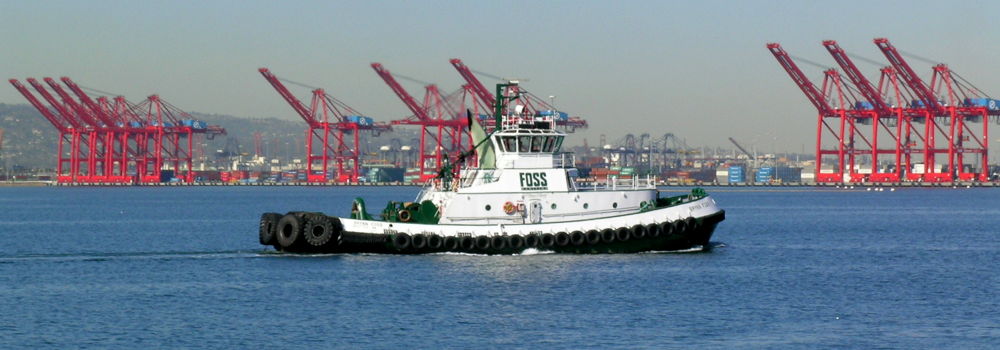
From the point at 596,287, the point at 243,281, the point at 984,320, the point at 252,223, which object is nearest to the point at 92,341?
the point at 243,281

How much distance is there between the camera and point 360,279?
147 ft

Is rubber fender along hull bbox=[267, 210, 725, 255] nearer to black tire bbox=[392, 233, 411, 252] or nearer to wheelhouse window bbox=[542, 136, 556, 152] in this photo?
black tire bbox=[392, 233, 411, 252]

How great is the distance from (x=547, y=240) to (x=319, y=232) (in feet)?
26.1

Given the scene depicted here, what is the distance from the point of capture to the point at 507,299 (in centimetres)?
3944

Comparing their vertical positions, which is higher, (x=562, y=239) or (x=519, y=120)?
(x=519, y=120)

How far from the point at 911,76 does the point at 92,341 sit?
160268 millimetres

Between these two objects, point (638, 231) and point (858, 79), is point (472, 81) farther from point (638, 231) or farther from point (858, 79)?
point (638, 231)

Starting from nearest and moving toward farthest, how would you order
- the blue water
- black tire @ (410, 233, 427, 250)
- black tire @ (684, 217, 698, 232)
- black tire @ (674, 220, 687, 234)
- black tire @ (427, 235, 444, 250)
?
the blue water → black tire @ (427, 235, 444, 250) → black tire @ (410, 233, 427, 250) → black tire @ (674, 220, 687, 234) → black tire @ (684, 217, 698, 232)

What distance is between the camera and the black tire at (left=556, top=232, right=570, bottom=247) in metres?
48.3

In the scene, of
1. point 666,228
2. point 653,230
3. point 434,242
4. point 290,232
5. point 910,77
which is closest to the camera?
point 434,242

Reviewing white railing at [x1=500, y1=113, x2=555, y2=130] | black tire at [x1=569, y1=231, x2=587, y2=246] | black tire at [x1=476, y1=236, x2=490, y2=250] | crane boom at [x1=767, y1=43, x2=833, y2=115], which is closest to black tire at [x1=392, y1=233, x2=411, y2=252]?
black tire at [x1=476, y1=236, x2=490, y2=250]

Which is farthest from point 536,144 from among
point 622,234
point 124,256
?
point 124,256

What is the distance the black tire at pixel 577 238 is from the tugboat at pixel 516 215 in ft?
0.11

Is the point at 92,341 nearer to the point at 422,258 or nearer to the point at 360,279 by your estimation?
the point at 360,279
